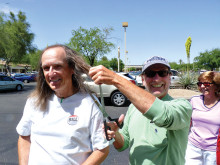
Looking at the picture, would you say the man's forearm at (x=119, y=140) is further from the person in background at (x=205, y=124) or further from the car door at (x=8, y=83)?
the car door at (x=8, y=83)

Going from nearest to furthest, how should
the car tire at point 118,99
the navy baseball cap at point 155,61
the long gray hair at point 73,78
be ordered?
the navy baseball cap at point 155,61 < the long gray hair at point 73,78 < the car tire at point 118,99

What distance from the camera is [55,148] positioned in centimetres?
140

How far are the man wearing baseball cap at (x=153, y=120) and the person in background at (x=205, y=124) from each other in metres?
1.29

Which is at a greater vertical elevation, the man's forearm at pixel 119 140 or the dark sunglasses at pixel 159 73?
the dark sunglasses at pixel 159 73

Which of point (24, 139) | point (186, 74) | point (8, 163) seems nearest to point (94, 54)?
point (186, 74)

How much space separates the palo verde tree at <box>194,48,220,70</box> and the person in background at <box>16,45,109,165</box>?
54798mm

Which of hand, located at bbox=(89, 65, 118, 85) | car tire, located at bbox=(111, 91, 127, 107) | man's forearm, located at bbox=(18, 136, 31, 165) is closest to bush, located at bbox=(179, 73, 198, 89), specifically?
car tire, located at bbox=(111, 91, 127, 107)

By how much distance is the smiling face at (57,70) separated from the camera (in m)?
1.49

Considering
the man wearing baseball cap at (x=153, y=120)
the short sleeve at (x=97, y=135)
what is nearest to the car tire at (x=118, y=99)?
the man wearing baseball cap at (x=153, y=120)

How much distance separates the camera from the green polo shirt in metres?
1.11

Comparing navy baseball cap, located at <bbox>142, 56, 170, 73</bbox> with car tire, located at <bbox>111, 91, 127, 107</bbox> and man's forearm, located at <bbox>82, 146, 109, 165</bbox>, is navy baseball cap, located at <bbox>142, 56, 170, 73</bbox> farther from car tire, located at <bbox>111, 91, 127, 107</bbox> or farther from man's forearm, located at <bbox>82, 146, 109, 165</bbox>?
car tire, located at <bbox>111, 91, 127, 107</bbox>

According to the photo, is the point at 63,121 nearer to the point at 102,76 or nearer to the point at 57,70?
the point at 57,70

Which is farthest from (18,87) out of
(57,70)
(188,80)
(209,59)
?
(209,59)

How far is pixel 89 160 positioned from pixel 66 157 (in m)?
0.18
